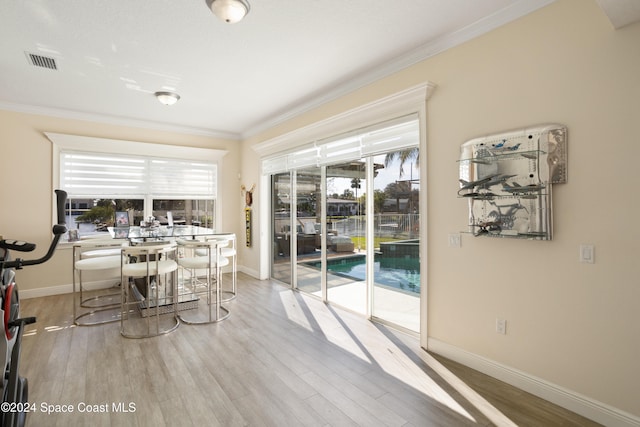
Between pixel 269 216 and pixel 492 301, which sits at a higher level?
pixel 269 216

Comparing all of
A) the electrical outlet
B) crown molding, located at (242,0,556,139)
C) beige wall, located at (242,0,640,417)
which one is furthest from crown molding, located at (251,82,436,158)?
the electrical outlet

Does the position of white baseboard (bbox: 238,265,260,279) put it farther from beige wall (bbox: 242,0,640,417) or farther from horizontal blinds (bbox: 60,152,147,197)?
beige wall (bbox: 242,0,640,417)

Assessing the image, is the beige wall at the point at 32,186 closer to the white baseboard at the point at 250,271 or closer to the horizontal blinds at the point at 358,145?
the white baseboard at the point at 250,271

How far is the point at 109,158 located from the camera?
5.22m

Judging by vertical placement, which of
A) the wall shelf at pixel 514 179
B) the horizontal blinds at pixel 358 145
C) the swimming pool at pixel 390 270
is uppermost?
the horizontal blinds at pixel 358 145

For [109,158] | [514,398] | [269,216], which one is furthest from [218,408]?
[109,158]

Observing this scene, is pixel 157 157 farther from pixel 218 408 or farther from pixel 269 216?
pixel 218 408

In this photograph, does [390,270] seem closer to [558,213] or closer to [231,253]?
[558,213]

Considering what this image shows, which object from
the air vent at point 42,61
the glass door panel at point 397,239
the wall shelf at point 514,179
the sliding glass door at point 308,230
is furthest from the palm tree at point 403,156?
the air vent at point 42,61

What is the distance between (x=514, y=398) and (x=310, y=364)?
154 centimetres

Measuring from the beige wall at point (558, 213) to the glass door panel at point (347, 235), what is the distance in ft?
3.84

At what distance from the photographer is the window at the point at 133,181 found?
4.96m

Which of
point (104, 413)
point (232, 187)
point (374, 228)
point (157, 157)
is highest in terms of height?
point (157, 157)

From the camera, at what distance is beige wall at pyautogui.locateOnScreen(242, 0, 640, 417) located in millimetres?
1911
